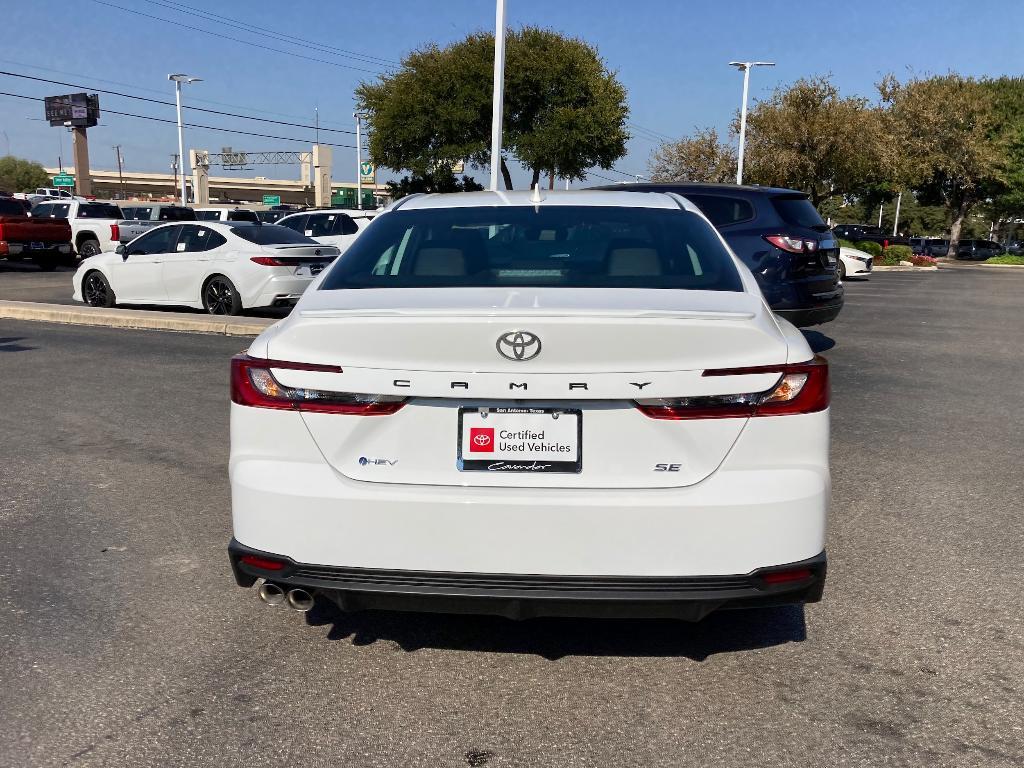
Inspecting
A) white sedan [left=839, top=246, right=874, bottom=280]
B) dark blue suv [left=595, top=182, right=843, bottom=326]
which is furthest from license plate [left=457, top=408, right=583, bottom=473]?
white sedan [left=839, top=246, right=874, bottom=280]

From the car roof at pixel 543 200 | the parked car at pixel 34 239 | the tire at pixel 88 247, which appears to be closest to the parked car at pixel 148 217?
the tire at pixel 88 247

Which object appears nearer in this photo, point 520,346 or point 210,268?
point 520,346

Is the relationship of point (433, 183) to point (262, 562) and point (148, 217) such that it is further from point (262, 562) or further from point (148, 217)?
point (262, 562)

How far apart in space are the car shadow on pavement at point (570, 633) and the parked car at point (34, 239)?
941 inches

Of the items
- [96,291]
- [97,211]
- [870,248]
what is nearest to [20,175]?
[97,211]

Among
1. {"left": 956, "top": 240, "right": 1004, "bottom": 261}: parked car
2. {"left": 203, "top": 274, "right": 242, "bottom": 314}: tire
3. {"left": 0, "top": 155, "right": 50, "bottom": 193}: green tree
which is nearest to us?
{"left": 203, "top": 274, "right": 242, "bottom": 314}: tire

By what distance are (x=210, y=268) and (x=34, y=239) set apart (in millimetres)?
13207

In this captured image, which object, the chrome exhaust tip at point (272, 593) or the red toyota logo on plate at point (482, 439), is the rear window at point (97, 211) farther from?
the red toyota logo on plate at point (482, 439)

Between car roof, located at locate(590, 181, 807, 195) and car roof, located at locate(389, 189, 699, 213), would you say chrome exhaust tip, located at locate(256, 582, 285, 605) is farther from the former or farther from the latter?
car roof, located at locate(590, 181, 807, 195)

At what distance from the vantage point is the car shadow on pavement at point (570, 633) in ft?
11.8

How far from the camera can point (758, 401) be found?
9.60ft

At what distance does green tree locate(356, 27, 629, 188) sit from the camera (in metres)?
39.6

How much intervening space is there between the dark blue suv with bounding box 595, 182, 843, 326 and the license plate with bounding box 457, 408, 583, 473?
7.61 meters

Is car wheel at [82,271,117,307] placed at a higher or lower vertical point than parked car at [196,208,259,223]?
lower
